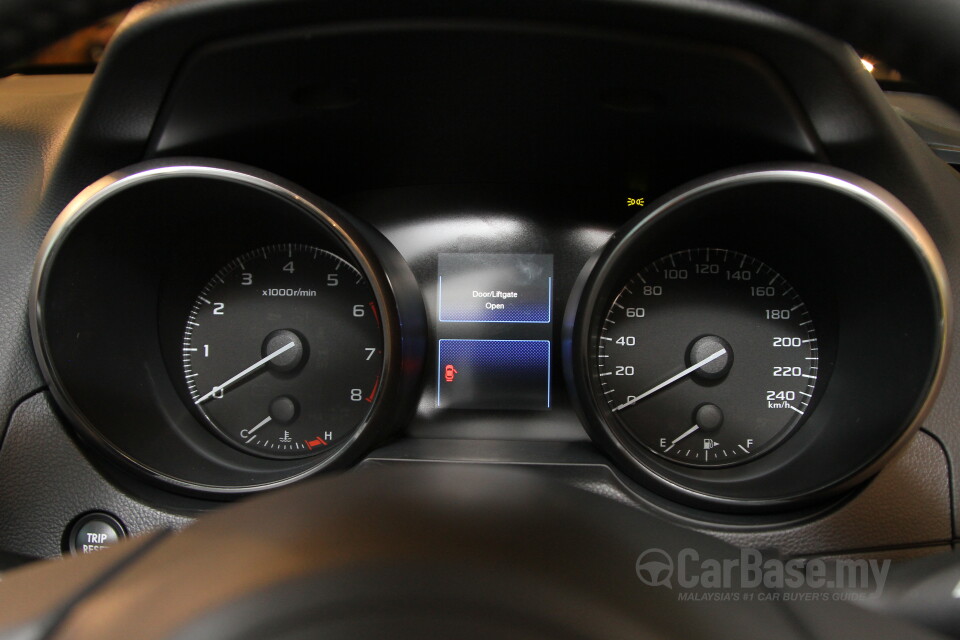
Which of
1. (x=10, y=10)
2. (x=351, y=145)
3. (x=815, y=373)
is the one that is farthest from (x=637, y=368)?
(x=10, y=10)

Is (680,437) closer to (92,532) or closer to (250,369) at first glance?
(250,369)

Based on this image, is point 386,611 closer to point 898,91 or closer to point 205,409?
point 205,409

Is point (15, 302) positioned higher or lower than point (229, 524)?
higher

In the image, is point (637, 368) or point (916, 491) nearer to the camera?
point (916, 491)

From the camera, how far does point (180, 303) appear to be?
1.97m

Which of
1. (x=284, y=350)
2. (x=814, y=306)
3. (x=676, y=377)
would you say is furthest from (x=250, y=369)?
(x=814, y=306)

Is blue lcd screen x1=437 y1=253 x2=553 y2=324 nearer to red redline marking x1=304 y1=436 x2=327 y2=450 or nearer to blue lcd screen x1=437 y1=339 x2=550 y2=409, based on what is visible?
blue lcd screen x1=437 y1=339 x2=550 y2=409

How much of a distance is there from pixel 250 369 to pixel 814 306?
1.41m

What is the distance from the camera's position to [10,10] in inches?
27.3

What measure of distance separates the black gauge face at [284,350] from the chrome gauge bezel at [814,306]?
55 centimetres

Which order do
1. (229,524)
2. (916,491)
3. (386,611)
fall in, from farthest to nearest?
1. (916,491)
2. (229,524)
3. (386,611)

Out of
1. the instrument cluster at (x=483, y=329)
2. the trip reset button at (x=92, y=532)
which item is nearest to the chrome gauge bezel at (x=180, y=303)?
the instrument cluster at (x=483, y=329)

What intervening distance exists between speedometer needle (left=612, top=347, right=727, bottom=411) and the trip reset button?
1151 millimetres

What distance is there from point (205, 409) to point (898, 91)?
1954 mm
